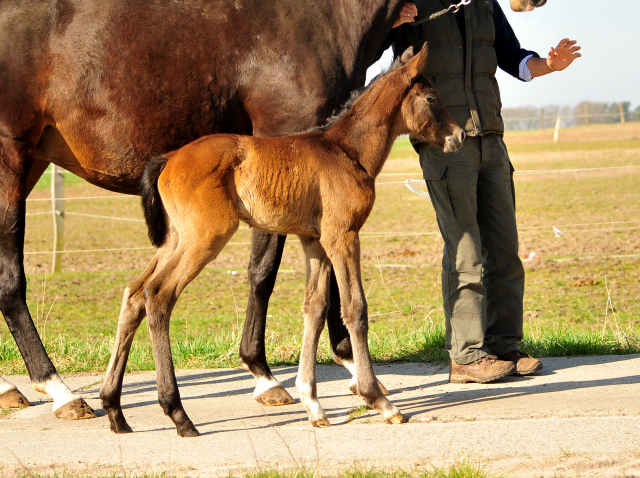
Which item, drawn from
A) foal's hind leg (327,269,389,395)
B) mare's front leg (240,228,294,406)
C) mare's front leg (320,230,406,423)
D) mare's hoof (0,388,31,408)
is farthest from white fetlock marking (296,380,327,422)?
mare's hoof (0,388,31,408)

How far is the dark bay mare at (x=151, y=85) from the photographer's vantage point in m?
4.66

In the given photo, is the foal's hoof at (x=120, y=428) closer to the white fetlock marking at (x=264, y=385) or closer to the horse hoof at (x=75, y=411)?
the horse hoof at (x=75, y=411)

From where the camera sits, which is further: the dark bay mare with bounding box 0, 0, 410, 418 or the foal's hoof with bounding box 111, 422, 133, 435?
the dark bay mare with bounding box 0, 0, 410, 418

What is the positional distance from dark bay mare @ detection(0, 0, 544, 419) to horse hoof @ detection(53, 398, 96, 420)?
19cm

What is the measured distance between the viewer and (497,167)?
16.6ft

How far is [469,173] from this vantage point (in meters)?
4.89

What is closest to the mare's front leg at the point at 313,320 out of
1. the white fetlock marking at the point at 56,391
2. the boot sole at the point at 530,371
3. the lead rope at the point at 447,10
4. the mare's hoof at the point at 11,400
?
the white fetlock marking at the point at 56,391

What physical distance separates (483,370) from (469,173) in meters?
1.24

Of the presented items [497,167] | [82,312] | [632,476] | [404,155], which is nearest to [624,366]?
[497,167]

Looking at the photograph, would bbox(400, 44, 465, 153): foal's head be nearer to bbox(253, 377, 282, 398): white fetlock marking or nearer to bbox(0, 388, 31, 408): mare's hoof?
bbox(253, 377, 282, 398): white fetlock marking

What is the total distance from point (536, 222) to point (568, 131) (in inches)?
1286

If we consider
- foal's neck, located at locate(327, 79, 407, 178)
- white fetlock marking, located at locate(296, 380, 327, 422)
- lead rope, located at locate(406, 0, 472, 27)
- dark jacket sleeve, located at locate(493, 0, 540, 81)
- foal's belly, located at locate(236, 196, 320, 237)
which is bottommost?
white fetlock marking, located at locate(296, 380, 327, 422)

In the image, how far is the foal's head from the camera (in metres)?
4.30

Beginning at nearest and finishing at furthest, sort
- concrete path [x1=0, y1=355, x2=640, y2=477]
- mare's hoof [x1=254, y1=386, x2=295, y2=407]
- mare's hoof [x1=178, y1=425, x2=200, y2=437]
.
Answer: concrete path [x1=0, y1=355, x2=640, y2=477] < mare's hoof [x1=178, y1=425, x2=200, y2=437] < mare's hoof [x1=254, y1=386, x2=295, y2=407]
